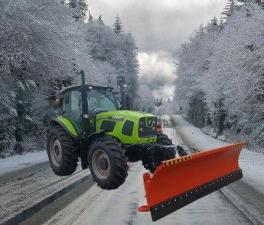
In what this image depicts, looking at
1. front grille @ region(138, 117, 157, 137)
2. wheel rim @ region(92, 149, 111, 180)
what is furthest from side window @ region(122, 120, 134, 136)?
wheel rim @ region(92, 149, 111, 180)

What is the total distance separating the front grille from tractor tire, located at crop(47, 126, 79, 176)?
4.09 ft

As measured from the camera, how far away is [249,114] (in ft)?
98.5

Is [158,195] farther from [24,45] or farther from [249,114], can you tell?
[249,114]

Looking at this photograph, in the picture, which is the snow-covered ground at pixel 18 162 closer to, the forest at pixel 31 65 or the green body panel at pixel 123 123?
the forest at pixel 31 65

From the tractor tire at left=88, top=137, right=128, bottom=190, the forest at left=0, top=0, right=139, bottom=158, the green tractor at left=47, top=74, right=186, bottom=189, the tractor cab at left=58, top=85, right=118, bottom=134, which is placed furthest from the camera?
the forest at left=0, top=0, right=139, bottom=158

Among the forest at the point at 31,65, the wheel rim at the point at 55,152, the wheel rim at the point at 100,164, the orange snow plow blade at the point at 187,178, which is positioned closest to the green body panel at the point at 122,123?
the wheel rim at the point at 100,164

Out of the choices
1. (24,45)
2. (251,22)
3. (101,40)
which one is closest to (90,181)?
(24,45)

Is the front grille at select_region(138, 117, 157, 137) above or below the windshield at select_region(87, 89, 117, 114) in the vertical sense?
below

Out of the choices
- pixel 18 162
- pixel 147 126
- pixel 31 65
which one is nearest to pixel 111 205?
pixel 147 126

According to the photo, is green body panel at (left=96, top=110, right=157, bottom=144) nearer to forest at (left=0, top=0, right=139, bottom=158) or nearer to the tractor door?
the tractor door

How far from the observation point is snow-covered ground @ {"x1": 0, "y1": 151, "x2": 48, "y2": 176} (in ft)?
65.4

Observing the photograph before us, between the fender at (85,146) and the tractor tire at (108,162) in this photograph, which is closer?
the tractor tire at (108,162)

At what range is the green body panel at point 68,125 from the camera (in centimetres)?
840

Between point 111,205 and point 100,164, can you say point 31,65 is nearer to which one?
point 111,205
